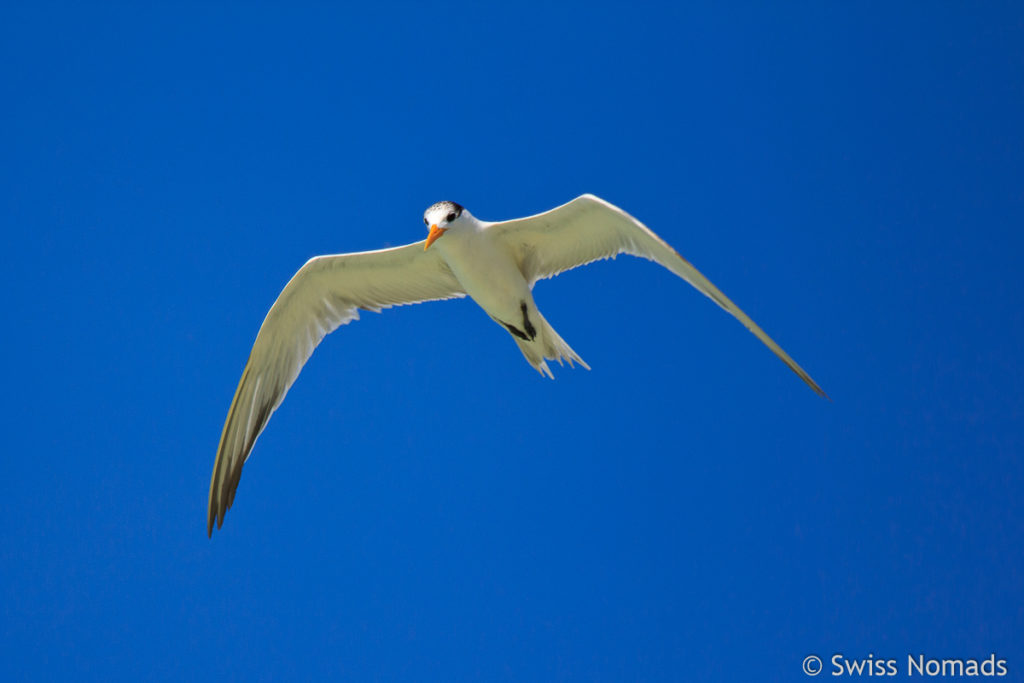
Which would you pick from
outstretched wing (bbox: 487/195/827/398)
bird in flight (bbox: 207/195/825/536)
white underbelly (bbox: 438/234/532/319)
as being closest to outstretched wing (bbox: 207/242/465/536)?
bird in flight (bbox: 207/195/825/536)

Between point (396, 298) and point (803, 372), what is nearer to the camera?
point (803, 372)

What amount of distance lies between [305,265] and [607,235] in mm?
3074

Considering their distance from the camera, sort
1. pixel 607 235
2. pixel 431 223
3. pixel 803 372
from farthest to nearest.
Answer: pixel 607 235, pixel 431 223, pixel 803 372

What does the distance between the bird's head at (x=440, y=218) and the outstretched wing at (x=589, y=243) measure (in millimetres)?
529

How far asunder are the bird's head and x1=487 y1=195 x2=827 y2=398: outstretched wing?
1.73 feet

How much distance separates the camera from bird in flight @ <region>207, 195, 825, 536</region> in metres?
8.07

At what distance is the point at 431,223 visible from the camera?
25.9ft

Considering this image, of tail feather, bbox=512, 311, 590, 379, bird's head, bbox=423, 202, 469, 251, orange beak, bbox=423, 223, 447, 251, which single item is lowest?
tail feather, bbox=512, 311, 590, 379

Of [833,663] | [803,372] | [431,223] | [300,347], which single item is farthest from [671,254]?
[833,663]

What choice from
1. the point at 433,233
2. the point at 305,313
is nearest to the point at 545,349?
the point at 433,233

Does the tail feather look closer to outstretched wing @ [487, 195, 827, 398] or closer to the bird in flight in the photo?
the bird in flight

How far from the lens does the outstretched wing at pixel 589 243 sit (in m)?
7.48

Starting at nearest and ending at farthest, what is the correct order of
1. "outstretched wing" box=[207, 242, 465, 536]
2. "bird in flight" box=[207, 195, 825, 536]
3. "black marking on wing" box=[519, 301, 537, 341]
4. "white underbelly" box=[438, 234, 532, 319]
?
"bird in flight" box=[207, 195, 825, 536] < "white underbelly" box=[438, 234, 532, 319] < "black marking on wing" box=[519, 301, 537, 341] < "outstretched wing" box=[207, 242, 465, 536]

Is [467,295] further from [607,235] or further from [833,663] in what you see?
[833,663]
